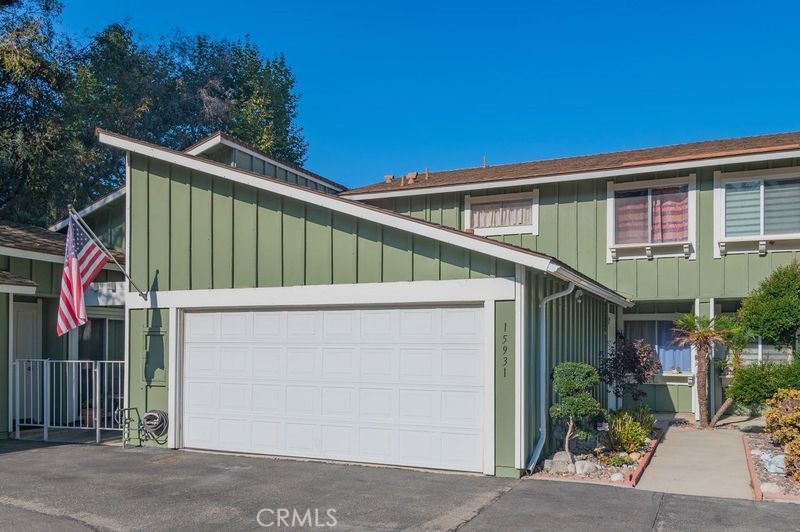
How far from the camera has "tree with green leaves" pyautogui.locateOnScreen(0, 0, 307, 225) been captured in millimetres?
19312

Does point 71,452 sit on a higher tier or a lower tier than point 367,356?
lower

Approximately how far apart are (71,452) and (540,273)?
24.4 ft

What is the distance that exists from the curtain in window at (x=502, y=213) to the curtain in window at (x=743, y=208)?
389 centimetres

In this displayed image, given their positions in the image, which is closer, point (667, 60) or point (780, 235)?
point (780, 235)

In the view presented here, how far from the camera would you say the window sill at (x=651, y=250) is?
13.6 metres

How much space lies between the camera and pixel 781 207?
42.5 ft

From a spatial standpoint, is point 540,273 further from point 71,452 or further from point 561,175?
point 71,452

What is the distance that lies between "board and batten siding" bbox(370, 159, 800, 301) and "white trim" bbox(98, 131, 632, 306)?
2.71 m

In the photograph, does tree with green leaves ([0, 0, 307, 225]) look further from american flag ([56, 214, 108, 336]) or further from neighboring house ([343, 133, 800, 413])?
neighboring house ([343, 133, 800, 413])

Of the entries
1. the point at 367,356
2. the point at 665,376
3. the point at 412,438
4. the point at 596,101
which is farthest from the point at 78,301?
the point at 596,101

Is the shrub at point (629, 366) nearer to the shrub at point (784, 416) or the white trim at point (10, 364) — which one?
the shrub at point (784, 416)

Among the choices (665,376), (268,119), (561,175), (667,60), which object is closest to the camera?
(561,175)

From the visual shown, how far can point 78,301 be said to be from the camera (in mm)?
10438

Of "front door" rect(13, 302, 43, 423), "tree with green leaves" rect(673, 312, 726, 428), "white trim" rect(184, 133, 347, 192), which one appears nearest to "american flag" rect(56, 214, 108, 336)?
"front door" rect(13, 302, 43, 423)
